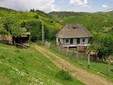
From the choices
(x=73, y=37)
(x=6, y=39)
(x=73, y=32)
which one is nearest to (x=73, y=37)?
(x=73, y=37)

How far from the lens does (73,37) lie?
257ft

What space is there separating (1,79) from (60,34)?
209 feet

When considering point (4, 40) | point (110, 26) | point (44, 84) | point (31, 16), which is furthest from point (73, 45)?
point (110, 26)

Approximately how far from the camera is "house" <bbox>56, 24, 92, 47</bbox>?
258 ft

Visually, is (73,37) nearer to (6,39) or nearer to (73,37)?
(73,37)

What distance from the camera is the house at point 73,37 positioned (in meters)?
78.5

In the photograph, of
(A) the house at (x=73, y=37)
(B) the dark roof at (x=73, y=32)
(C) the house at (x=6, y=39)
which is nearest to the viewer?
(C) the house at (x=6, y=39)

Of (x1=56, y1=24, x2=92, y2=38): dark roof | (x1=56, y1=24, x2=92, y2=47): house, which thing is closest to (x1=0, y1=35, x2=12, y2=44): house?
(x1=56, y1=24, x2=92, y2=47): house

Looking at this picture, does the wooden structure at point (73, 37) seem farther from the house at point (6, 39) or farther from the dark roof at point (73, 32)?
the house at point (6, 39)

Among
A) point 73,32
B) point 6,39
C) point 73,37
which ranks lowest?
point 73,37

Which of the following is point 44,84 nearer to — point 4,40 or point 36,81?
point 36,81

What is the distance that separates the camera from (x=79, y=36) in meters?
79.1

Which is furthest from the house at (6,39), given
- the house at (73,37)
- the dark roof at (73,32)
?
the dark roof at (73,32)

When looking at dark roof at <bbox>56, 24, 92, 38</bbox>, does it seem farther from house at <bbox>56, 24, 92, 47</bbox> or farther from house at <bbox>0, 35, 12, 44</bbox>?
house at <bbox>0, 35, 12, 44</bbox>
